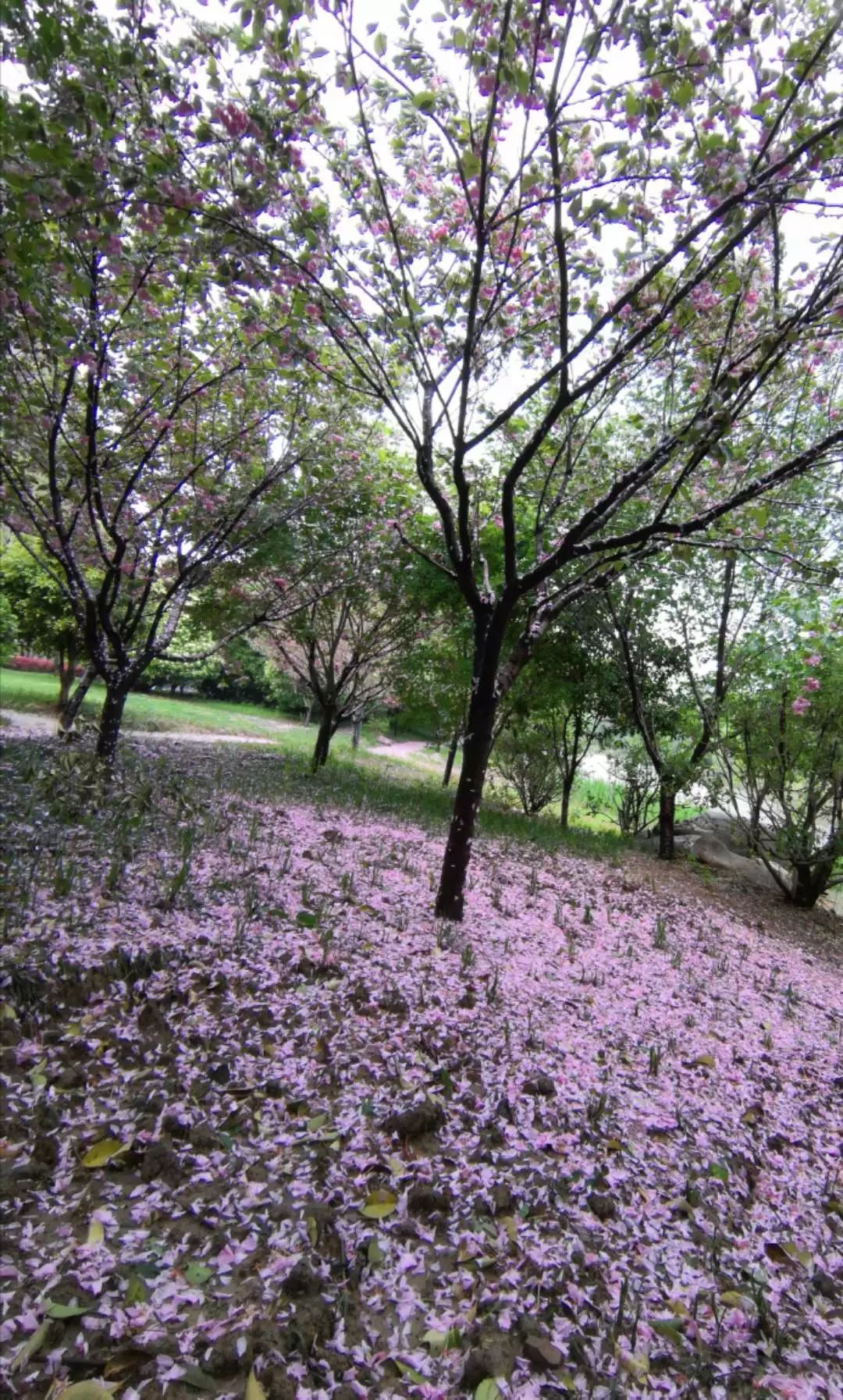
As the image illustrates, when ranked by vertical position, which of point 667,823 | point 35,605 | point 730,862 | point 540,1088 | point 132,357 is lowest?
point 540,1088

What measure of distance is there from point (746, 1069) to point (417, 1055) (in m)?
1.83

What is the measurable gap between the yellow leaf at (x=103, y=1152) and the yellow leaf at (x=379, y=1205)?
31.7 inches

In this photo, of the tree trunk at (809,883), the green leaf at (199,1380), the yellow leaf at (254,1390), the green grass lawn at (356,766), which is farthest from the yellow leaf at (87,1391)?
the tree trunk at (809,883)

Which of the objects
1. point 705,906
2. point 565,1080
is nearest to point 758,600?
point 705,906

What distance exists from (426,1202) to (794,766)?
22.5 feet

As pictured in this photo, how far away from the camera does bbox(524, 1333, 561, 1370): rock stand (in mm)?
1730

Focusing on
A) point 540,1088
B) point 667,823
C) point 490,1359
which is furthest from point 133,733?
point 490,1359

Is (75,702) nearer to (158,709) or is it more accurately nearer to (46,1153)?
(46,1153)

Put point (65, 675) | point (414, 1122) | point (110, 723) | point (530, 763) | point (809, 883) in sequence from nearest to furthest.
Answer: point (414, 1122) → point (110, 723) → point (809, 883) → point (530, 763) → point (65, 675)

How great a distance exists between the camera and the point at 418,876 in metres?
5.50

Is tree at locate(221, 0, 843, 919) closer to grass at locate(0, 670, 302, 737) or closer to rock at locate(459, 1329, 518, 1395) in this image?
rock at locate(459, 1329, 518, 1395)

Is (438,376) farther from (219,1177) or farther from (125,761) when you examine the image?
(125,761)

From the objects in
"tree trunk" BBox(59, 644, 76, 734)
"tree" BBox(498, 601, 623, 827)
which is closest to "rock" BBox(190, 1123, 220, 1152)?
"tree" BBox(498, 601, 623, 827)

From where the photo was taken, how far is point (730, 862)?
9.30 meters
